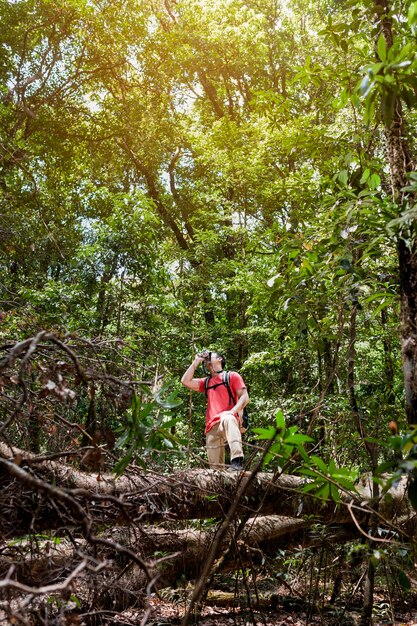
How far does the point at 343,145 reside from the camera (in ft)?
13.3

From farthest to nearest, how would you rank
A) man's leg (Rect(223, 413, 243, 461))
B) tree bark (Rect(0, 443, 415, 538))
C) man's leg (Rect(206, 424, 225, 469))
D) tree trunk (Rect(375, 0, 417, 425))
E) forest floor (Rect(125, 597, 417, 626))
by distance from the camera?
man's leg (Rect(206, 424, 225, 469)) < man's leg (Rect(223, 413, 243, 461)) < forest floor (Rect(125, 597, 417, 626)) < tree bark (Rect(0, 443, 415, 538)) < tree trunk (Rect(375, 0, 417, 425))

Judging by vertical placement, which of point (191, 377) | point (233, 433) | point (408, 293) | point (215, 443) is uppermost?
point (408, 293)

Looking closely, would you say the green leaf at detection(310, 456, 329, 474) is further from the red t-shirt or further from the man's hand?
the red t-shirt

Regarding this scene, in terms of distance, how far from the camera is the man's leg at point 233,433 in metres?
5.22

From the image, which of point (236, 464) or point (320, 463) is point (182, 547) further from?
point (320, 463)

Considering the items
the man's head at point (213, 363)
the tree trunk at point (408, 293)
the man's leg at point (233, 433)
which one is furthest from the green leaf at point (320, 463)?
the man's head at point (213, 363)

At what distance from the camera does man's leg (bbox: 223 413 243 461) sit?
17.1 ft

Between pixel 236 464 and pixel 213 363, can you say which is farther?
pixel 213 363

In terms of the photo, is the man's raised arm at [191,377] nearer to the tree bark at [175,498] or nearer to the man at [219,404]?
the man at [219,404]

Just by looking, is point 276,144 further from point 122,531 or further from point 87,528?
point 87,528

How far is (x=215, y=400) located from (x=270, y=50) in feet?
43.3

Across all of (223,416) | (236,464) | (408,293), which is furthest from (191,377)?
(408,293)

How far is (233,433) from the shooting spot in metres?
5.28

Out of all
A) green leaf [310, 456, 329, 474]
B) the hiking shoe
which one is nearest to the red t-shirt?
the hiking shoe
